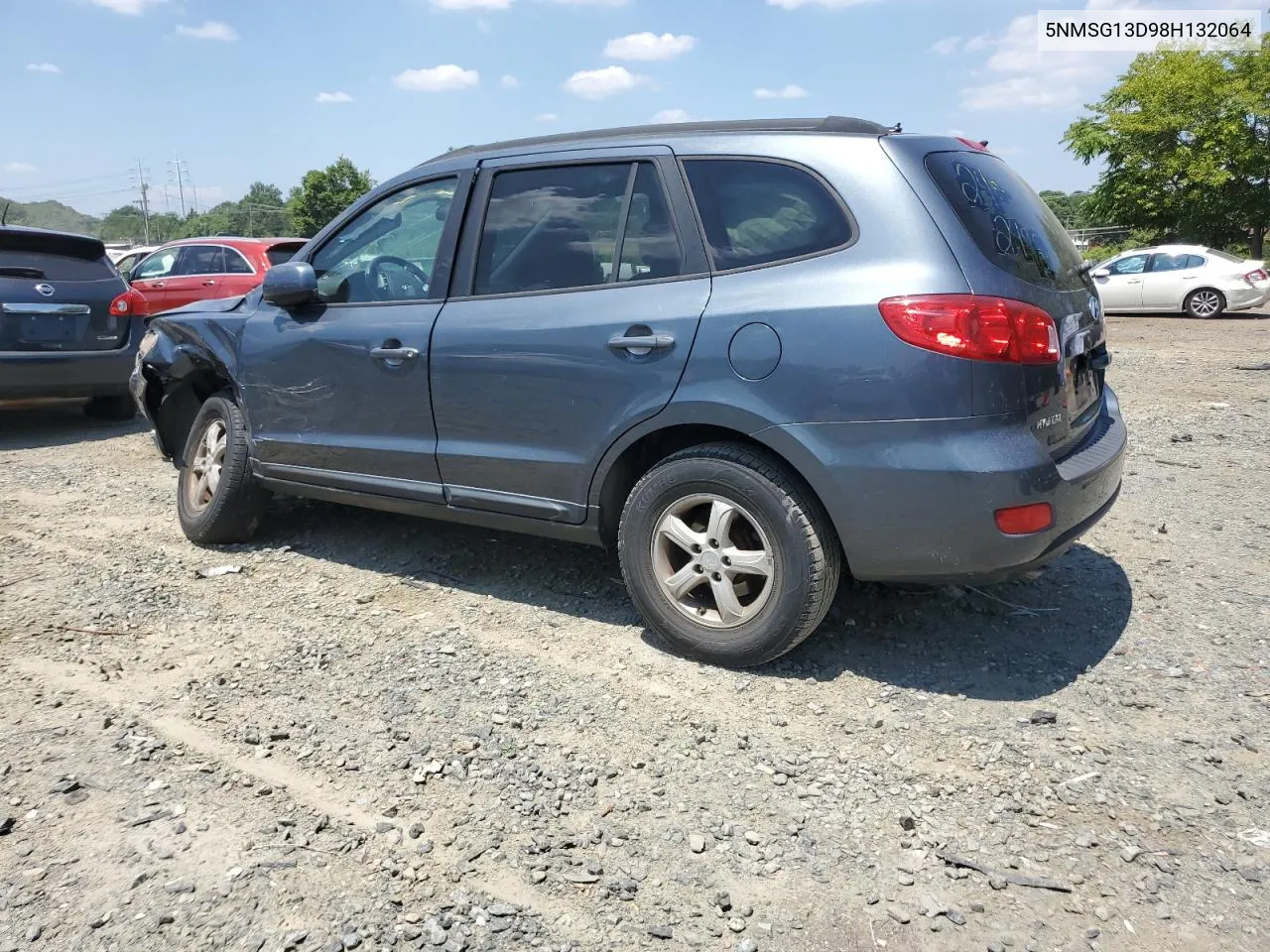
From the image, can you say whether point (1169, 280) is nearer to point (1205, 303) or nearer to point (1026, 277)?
point (1205, 303)

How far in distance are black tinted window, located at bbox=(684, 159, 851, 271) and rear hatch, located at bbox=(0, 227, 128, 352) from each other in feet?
21.6

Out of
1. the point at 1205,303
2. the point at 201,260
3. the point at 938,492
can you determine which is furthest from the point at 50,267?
the point at 1205,303

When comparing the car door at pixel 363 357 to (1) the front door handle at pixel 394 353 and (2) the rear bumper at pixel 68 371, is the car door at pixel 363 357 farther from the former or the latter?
(2) the rear bumper at pixel 68 371

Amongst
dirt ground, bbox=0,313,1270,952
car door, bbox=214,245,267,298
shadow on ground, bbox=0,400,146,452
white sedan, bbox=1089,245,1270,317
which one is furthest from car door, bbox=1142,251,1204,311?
shadow on ground, bbox=0,400,146,452

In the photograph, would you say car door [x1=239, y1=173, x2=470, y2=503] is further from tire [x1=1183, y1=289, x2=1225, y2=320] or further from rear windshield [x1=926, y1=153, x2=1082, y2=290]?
tire [x1=1183, y1=289, x2=1225, y2=320]

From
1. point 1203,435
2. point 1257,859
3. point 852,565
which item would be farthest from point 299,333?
point 1203,435

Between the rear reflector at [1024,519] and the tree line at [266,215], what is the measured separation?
1633 inches

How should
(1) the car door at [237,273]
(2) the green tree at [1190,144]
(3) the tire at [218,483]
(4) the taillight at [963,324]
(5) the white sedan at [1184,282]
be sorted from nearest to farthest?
(4) the taillight at [963,324], (3) the tire at [218,483], (1) the car door at [237,273], (5) the white sedan at [1184,282], (2) the green tree at [1190,144]

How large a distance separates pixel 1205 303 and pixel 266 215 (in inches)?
5099

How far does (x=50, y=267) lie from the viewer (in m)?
8.16

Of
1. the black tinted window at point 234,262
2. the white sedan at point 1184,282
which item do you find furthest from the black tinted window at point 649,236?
the white sedan at point 1184,282

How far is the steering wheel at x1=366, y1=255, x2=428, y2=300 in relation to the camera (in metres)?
4.29

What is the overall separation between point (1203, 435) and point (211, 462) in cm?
665

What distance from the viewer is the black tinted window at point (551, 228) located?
379 centimetres
